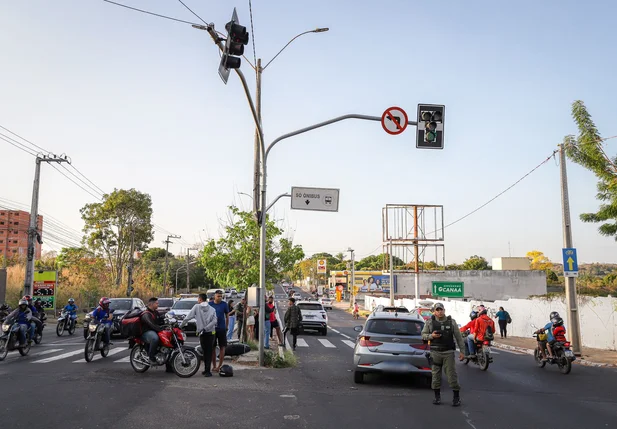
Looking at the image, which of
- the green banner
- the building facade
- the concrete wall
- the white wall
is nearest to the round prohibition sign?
the white wall

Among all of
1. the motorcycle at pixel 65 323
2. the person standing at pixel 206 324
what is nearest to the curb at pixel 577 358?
the person standing at pixel 206 324

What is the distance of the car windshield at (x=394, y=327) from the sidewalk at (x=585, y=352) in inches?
354

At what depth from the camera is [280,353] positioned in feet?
48.3

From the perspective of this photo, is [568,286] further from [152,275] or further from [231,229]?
[152,275]

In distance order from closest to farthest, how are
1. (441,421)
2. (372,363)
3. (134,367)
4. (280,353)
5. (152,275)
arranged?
(441,421)
(372,363)
(134,367)
(280,353)
(152,275)

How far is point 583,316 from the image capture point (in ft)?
76.6

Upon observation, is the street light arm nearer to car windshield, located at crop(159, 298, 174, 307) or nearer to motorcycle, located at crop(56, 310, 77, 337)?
motorcycle, located at crop(56, 310, 77, 337)

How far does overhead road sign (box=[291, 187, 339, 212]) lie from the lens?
49.9 feet

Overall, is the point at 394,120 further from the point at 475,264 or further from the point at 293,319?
the point at 475,264

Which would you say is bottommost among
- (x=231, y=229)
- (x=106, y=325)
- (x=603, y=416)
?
(x=603, y=416)

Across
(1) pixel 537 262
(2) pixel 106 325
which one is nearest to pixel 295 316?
(2) pixel 106 325

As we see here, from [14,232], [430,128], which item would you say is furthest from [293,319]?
[14,232]

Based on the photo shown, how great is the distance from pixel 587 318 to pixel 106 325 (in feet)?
62.5

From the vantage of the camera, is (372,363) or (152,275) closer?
(372,363)
